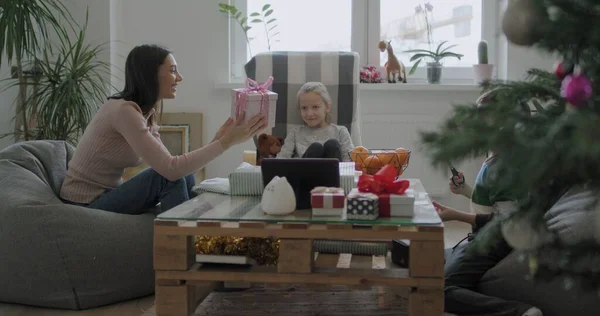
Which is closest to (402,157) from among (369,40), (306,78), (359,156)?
(359,156)

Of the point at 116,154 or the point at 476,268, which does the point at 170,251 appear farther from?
the point at 476,268

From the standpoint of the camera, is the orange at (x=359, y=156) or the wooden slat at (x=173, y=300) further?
the orange at (x=359, y=156)

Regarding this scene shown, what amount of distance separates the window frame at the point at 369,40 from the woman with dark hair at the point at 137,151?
71.5 inches

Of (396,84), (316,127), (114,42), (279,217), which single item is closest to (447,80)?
(396,84)

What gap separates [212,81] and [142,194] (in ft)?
6.34

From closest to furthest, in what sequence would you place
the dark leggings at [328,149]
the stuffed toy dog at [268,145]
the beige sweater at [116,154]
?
the beige sweater at [116,154] < the dark leggings at [328,149] < the stuffed toy dog at [268,145]

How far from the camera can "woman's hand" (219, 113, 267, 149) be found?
2615mm

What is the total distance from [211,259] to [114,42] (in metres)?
2.61

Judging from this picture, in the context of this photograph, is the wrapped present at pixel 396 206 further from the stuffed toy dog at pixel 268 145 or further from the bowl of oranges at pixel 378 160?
the stuffed toy dog at pixel 268 145

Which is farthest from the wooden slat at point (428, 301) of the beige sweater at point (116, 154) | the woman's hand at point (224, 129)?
the woman's hand at point (224, 129)

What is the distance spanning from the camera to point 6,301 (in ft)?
8.20

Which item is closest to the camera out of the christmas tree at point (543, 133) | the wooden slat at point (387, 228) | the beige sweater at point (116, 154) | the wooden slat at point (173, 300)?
the christmas tree at point (543, 133)

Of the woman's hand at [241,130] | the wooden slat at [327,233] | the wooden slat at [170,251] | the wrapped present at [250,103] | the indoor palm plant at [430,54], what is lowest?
the wooden slat at [170,251]

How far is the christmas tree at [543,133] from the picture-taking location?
2.74ft
